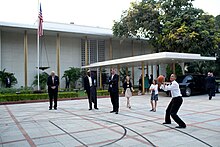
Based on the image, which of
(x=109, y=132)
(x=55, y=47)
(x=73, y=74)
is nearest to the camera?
(x=109, y=132)

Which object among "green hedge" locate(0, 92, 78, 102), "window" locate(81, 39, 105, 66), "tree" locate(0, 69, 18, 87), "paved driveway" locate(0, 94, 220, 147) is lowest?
"paved driveway" locate(0, 94, 220, 147)

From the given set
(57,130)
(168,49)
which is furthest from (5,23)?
(57,130)

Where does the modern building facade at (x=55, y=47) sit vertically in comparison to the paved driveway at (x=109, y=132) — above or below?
above

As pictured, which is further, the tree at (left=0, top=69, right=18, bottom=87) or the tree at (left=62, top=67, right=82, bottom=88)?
the tree at (left=62, top=67, right=82, bottom=88)

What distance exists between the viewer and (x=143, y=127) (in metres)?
6.35

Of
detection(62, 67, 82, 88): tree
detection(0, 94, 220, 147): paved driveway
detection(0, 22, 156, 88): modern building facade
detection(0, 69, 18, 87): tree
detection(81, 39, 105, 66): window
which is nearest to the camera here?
detection(0, 94, 220, 147): paved driveway

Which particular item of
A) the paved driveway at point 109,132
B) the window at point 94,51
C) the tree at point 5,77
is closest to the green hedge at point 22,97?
the paved driveway at point 109,132

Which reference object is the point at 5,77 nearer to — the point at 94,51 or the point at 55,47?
the point at 55,47

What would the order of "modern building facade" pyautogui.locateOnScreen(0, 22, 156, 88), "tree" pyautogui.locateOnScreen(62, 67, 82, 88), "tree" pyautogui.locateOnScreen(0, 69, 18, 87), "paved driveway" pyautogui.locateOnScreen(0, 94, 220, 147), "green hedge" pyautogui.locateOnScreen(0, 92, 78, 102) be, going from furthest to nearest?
"tree" pyautogui.locateOnScreen(62, 67, 82, 88) < "modern building facade" pyautogui.locateOnScreen(0, 22, 156, 88) < "tree" pyautogui.locateOnScreen(0, 69, 18, 87) < "green hedge" pyautogui.locateOnScreen(0, 92, 78, 102) < "paved driveway" pyautogui.locateOnScreen(0, 94, 220, 147)

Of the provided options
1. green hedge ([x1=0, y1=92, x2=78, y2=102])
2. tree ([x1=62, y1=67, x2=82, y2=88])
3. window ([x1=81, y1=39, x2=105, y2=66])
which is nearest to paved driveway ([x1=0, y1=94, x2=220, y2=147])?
green hedge ([x1=0, y1=92, x2=78, y2=102])

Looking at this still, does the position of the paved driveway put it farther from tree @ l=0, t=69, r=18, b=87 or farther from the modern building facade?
the modern building facade

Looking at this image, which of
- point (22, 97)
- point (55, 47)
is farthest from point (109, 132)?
point (55, 47)

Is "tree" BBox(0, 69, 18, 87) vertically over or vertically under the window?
under

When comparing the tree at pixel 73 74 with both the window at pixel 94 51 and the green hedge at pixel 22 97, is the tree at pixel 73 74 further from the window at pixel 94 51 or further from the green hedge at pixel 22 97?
the green hedge at pixel 22 97
